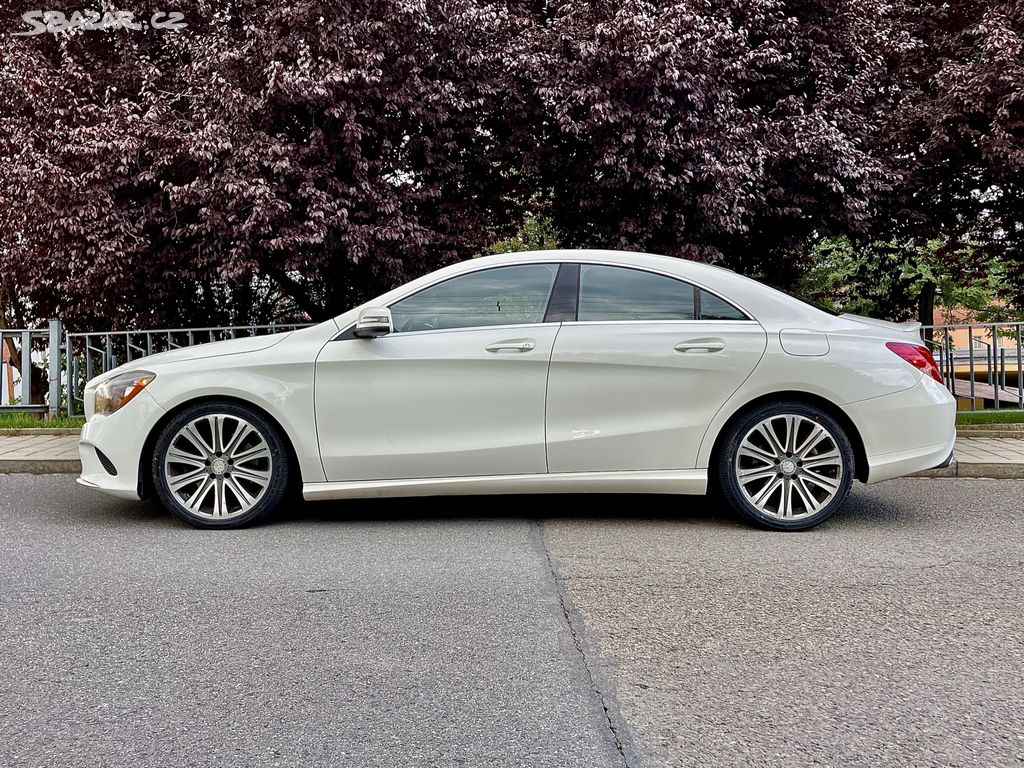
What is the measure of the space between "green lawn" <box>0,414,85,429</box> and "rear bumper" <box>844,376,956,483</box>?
27.2 ft

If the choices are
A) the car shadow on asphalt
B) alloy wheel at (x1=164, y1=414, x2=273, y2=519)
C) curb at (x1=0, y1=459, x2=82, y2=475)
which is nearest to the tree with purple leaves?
curb at (x1=0, y1=459, x2=82, y2=475)

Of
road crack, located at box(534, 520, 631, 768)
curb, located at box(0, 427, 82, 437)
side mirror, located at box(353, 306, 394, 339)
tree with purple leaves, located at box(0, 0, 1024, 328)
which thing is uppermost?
tree with purple leaves, located at box(0, 0, 1024, 328)

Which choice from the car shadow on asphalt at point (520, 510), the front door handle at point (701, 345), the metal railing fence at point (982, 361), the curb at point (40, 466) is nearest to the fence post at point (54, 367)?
the curb at point (40, 466)

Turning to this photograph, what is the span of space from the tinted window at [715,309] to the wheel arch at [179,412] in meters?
2.61

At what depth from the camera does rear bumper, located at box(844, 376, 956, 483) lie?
5.87 metres

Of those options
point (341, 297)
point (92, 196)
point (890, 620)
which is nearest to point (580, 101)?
point (341, 297)

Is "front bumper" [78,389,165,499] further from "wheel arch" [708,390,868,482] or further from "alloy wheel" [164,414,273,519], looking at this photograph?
"wheel arch" [708,390,868,482]

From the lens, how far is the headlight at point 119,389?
601 cm

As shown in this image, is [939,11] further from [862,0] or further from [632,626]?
[632,626]

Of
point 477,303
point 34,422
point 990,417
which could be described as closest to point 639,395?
point 477,303

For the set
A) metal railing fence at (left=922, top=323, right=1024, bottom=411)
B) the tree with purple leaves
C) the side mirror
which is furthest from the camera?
the tree with purple leaves

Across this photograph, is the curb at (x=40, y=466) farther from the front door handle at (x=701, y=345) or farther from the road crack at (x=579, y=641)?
the front door handle at (x=701, y=345)

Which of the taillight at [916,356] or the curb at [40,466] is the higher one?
the taillight at [916,356]

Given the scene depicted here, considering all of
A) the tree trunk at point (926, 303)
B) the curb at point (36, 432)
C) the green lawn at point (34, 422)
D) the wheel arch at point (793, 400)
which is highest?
the tree trunk at point (926, 303)
